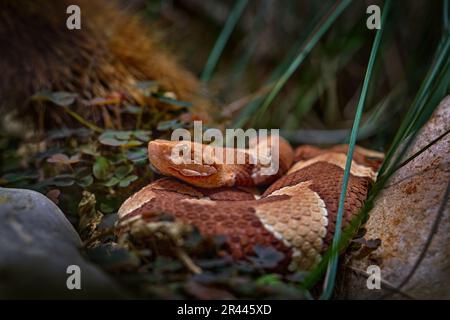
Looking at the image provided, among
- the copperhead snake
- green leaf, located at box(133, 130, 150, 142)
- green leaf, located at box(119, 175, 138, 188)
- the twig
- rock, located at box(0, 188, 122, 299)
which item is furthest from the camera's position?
green leaf, located at box(133, 130, 150, 142)

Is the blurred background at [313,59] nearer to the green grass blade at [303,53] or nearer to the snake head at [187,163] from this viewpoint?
the green grass blade at [303,53]

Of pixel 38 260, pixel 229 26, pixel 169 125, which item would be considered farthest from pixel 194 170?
pixel 229 26

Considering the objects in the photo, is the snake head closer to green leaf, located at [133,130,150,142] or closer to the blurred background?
green leaf, located at [133,130,150,142]

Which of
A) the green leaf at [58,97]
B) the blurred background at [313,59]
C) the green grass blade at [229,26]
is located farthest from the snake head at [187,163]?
the green grass blade at [229,26]

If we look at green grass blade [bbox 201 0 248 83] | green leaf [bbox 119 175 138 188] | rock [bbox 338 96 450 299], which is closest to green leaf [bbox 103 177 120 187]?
green leaf [bbox 119 175 138 188]

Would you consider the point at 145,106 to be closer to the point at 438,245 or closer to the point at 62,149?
the point at 62,149

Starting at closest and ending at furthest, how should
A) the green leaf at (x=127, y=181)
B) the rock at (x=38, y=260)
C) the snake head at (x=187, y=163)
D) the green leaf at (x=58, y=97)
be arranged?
the rock at (x=38, y=260), the snake head at (x=187, y=163), the green leaf at (x=127, y=181), the green leaf at (x=58, y=97)

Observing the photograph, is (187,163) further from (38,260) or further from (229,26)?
(229,26)

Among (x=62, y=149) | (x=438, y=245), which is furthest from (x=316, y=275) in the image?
(x=62, y=149)
